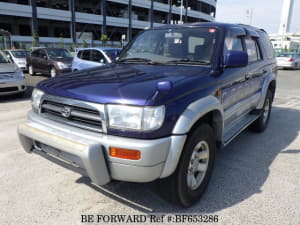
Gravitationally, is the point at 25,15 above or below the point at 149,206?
above

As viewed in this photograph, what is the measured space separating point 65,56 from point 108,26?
33.7 m

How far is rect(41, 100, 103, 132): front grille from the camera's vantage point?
215cm

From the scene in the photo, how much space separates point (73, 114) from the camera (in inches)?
89.2

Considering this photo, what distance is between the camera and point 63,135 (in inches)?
87.0

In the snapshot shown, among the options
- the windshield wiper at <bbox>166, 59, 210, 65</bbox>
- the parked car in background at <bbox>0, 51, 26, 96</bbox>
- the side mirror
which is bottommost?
the parked car in background at <bbox>0, 51, 26, 96</bbox>

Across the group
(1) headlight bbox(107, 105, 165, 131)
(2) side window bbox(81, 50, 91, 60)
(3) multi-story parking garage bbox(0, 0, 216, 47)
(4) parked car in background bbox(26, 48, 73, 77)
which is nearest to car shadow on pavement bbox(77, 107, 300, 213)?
(1) headlight bbox(107, 105, 165, 131)

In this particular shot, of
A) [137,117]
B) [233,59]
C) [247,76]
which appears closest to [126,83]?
[137,117]

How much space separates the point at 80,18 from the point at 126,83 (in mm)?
38962

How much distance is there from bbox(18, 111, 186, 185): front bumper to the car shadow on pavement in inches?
22.0

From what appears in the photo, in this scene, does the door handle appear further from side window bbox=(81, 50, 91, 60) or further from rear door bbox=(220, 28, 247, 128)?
side window bbox=(81, 50, 91, 60)

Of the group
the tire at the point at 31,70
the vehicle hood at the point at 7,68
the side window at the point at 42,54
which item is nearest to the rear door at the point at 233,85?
the vehicle hood at the point at 7,68

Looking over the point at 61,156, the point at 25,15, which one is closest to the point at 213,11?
the point at 25,15

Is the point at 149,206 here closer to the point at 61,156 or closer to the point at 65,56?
the point at 61,156

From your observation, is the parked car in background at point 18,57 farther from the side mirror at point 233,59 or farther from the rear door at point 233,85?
the side mirror at point 233,59
